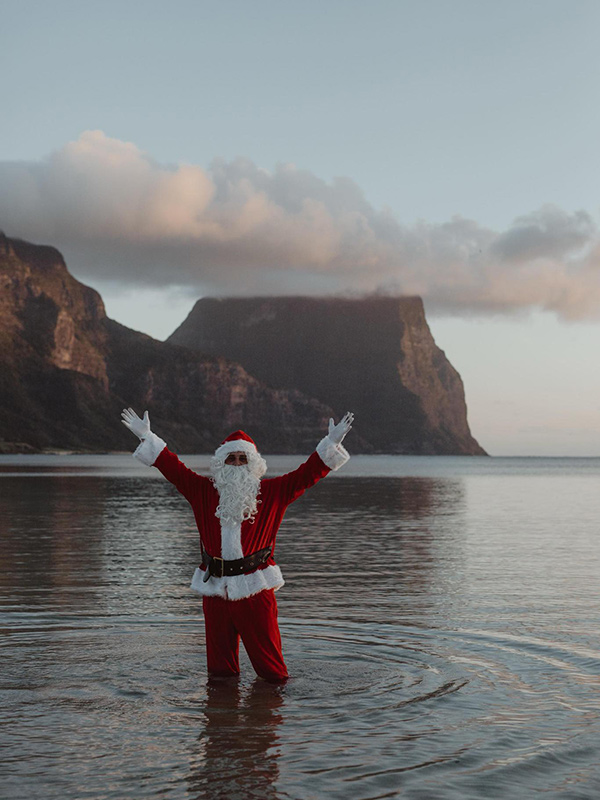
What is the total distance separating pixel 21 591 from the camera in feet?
46.8

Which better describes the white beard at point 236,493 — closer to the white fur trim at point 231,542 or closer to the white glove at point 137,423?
the white fur trim at point 231,542

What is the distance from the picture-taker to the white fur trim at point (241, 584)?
333 inches

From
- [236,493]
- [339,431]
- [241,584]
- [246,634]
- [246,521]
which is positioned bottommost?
[246,634]

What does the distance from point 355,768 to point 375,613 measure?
260 inches

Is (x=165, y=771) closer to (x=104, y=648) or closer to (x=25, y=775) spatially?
(x=25, y=775)

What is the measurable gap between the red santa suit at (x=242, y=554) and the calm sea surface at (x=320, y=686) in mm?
320

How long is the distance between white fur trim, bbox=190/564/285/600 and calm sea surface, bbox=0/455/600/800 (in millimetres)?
791

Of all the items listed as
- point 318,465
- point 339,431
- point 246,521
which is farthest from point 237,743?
point 339,431

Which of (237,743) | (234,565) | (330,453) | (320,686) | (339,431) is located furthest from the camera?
(339,431)

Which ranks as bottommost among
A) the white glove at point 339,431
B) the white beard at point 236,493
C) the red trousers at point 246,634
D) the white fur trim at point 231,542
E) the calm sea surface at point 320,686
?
the calm sea surface at point 320,686

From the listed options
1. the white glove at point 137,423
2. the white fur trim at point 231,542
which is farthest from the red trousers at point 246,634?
the white glove at point 137,423

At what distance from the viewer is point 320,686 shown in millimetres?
8375

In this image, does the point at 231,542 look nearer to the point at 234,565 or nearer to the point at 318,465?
the point at 234,565

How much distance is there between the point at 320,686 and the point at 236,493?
70.8 inches
